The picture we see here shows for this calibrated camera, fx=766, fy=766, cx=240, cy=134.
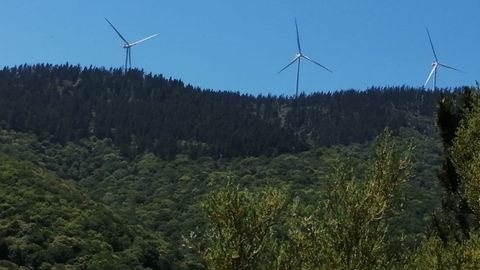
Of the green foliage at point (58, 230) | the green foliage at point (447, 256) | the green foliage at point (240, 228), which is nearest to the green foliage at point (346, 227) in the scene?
the green foliage at point (240, 228)

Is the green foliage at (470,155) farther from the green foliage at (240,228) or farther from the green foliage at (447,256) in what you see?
the green foliage at (240,228)

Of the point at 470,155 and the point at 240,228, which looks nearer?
the point at 240,228

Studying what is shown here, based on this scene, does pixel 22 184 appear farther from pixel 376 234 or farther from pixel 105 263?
pixel 376 234

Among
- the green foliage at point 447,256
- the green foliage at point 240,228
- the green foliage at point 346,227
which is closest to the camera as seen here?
the green foliage at point 240,228

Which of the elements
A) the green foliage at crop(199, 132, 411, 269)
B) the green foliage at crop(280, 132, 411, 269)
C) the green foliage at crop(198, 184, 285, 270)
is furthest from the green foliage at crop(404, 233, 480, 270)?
the green foliage at crop(198, 184, 285, 270)

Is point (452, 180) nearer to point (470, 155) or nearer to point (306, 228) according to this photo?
point (470, 155)

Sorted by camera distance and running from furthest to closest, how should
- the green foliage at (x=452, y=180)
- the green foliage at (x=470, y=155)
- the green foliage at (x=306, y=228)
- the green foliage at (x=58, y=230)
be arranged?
the green foliage at (x=58, y=230)
the green foliage at (x=452, y=180)
the green foliage at (x=470, y=155)
the green foliage at (x=306, y=228)

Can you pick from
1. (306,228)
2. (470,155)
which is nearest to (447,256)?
(470,155)

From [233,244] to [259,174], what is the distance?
167275 millimetres

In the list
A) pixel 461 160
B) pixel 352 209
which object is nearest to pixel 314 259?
pixel 352 209

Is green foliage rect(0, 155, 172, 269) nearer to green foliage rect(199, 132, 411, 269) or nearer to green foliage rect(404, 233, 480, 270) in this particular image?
green foliage rect(404, 233, 480, 270)

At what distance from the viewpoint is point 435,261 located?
29562mm

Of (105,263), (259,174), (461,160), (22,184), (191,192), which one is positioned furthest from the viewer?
A: (259,174)

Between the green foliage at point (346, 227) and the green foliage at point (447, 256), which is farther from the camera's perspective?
the green foliage at point (447, 256)
